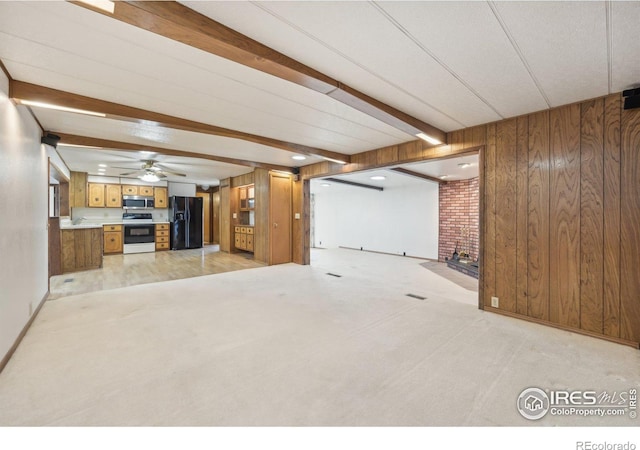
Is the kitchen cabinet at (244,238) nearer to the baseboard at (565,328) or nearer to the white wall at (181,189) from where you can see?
the white wall at (181,189)

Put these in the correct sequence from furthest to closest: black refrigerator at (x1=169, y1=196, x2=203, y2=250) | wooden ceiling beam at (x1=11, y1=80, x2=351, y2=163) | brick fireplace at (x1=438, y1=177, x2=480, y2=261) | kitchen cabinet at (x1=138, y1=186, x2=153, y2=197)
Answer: black refrigerator at (x1=169, y1=196, x2=203, y2=250) < kitchen cabinet at (x1=138, y1=186, x2=153, y2=197) < brick fireplace at (x1=438, y1=177, x2=480, y2=261) < wooden ceiling beam at (x1=11, y1=80, x2=351, y2=163)

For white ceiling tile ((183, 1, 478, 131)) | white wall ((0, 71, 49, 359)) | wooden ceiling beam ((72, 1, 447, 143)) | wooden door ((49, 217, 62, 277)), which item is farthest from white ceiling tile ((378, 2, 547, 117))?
wooden door ((49, 217, 62, 277))

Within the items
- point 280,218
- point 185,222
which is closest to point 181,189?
point 185,222

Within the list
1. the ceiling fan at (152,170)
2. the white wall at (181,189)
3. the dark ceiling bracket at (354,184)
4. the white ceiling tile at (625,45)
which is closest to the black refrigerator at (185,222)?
the white wall at (181,189)

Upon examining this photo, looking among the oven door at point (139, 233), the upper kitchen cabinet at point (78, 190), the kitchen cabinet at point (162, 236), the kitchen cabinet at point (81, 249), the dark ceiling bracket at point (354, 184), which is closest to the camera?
the kitchen cabinet at point (81, 249)

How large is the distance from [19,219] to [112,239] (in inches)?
244

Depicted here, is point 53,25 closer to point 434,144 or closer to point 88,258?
point 434,144

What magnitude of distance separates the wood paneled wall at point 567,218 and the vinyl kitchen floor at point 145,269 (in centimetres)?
498

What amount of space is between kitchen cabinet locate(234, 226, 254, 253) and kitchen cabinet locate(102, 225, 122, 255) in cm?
329

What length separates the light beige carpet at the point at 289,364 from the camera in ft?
5.25

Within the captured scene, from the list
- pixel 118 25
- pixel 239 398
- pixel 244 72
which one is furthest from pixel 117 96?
pixel 239 398

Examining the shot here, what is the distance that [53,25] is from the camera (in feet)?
5.27

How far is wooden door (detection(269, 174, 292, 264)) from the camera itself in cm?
652

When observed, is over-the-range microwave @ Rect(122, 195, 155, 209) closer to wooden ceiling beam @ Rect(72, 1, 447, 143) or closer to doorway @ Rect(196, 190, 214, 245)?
doorway @ Rect(196, 190, 214, 245)
